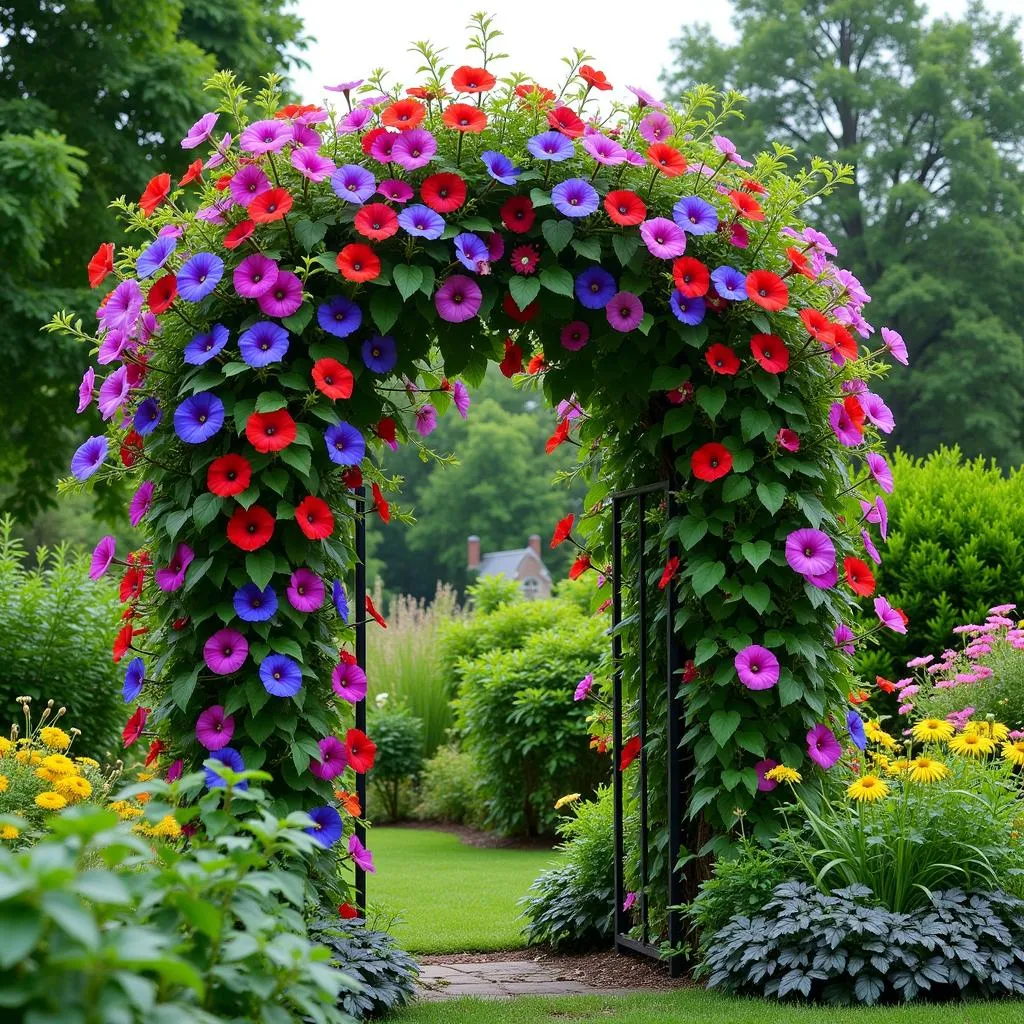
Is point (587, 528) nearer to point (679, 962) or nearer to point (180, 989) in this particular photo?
point (679, 962)

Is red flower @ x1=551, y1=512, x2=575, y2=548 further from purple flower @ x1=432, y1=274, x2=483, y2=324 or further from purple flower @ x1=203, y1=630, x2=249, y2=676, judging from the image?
purple flower @ x1=203, y1=630, x2=249, y2=676

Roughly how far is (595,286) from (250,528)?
1.34 meters

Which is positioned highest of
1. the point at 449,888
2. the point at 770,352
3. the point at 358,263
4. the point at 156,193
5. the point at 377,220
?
the point at 156,193

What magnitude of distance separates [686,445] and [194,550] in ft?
5.57

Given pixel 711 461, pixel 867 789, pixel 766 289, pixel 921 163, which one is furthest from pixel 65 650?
pixel 921 163

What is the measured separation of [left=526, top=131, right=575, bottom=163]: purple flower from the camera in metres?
3.88

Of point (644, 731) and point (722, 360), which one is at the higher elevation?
point (722, 360)

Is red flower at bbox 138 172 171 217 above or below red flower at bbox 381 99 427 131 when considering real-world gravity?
below

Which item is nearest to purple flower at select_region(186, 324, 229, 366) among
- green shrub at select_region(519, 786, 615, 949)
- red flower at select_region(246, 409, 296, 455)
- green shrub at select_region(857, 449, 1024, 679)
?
red flower at select_region(246, 409, 296, 455)

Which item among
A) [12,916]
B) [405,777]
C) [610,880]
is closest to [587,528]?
[610,880]

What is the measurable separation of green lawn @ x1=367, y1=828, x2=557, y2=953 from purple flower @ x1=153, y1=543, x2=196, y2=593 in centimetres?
134

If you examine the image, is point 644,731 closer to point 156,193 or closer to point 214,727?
point 214,727

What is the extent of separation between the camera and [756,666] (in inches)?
161

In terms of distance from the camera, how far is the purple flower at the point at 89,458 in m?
3.87
